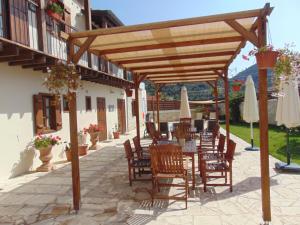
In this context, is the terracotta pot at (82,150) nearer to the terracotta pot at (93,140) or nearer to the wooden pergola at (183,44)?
the terracotta pot at (93,140)

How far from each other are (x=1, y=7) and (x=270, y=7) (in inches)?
237

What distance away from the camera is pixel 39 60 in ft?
24.5

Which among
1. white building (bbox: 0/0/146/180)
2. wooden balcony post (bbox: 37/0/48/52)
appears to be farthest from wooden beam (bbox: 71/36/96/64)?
wooden balcony post (bbox: 37/0/48/52)

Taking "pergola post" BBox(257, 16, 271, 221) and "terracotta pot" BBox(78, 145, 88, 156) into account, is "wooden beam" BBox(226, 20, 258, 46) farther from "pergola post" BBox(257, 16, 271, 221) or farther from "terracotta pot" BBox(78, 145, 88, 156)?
"terracotta pot" BBox(78, 145, 88, 156)

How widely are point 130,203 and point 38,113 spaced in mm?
4631

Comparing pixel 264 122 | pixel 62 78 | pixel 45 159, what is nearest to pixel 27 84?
pixel 45 159

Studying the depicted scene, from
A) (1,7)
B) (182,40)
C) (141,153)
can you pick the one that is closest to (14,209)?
(141,153)

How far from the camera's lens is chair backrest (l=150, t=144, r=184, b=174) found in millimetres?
5024

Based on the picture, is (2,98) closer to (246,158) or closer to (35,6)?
(35,6)

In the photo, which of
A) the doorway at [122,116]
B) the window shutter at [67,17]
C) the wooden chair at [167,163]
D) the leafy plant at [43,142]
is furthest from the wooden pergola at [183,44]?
the doorway at [122,116]

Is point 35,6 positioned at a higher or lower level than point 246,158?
higher

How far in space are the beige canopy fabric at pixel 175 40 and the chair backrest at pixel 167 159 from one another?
1.94 metres

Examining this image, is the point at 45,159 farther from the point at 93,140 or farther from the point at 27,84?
the point at 93,140

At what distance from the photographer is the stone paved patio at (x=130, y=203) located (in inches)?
174
